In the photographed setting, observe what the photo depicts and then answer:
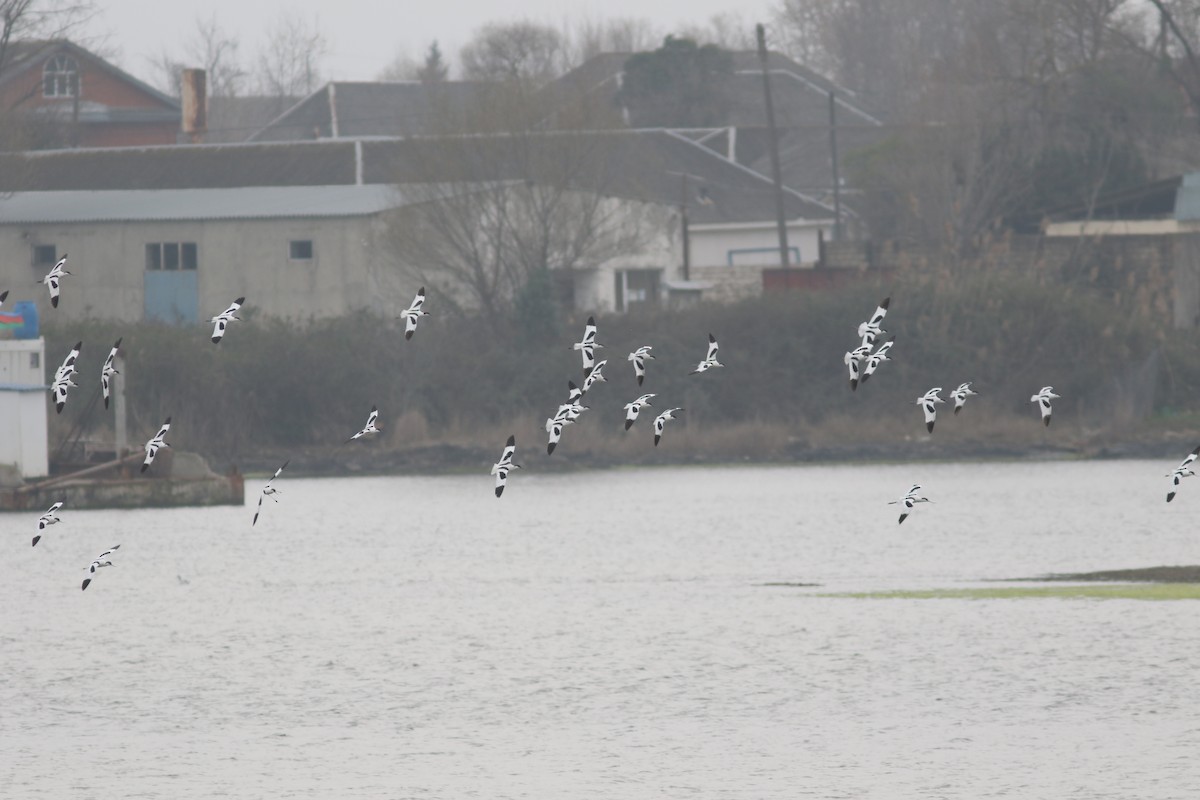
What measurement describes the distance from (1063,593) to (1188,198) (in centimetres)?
2593

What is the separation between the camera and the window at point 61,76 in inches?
3791

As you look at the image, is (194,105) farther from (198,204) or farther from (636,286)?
(636,286)

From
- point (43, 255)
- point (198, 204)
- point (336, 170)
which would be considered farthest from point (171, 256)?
point (336, 170)

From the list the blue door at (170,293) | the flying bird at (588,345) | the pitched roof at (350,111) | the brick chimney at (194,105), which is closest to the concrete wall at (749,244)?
the blue door at (170,293)

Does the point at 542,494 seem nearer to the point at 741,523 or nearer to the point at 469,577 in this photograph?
the point at 741,523

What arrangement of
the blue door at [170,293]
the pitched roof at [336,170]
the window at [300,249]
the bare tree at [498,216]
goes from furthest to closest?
the pitched roof at [336,170] → the blue door at [170,293] → the window at [300,249] → the bare tree at [498,216]

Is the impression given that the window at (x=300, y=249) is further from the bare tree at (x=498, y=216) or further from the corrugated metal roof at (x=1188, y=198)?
the corrugated metal roof at (x=1188, y=198)

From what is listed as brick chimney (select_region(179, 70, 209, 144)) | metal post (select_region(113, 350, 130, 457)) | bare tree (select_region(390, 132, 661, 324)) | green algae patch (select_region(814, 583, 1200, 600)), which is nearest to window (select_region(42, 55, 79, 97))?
brick chimney (select_region(179, 70, 209, 144))

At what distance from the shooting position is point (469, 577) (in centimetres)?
4656

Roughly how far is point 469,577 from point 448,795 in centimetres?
2124

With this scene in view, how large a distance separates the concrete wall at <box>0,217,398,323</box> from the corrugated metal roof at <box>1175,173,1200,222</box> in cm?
2176

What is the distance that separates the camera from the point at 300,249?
67000 millimetres

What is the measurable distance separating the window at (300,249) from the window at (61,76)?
32.0 meters

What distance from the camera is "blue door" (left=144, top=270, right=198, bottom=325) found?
68.0m
